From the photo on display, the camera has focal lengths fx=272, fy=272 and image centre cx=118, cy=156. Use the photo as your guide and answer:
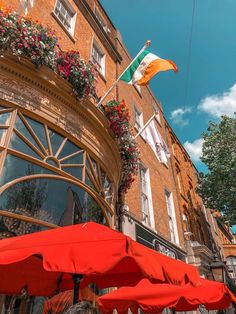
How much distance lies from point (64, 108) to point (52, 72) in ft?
2.55

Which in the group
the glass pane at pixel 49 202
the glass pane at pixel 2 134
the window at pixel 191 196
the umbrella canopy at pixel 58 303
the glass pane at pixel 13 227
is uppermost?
the window at pixel 191 196

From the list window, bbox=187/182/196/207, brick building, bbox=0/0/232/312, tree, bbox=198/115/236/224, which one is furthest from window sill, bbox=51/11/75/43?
window, bbox=187/182/196/207

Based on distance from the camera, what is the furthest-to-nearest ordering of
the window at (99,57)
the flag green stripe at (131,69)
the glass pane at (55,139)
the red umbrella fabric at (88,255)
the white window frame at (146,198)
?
1. the white window frame at (146,198)
2. the window at (99,57)
3. the flag green stripe at (131,69)
4. the glass pane at (55,139)
5. the red umbrella fabric at (88,255)

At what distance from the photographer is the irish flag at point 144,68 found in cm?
839

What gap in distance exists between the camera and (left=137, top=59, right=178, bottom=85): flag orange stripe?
8.45m

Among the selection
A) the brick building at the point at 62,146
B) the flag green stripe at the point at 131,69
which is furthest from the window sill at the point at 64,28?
the flag green stripe at the point at 131,69

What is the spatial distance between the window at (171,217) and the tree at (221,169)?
4.77 metres

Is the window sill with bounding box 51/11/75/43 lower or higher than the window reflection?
higher

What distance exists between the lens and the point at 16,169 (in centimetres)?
458

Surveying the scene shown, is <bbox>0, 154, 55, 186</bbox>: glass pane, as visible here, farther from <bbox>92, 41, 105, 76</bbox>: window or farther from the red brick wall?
<bbox>92, 41, 105, 76</bbox>: window

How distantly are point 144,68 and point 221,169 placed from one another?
11289 mm

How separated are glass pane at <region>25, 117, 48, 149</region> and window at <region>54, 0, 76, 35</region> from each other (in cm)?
496

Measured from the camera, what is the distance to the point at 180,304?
6555 millimetres

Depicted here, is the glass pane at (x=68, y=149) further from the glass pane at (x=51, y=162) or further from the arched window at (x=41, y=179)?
the glass pane at (x=51, y=162)
